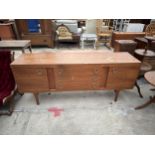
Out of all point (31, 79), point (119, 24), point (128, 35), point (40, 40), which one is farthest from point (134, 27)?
point (31, 79)

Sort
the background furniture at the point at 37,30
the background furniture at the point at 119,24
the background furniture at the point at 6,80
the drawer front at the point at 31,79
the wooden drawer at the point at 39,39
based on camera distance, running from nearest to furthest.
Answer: the drawer front at the point at 31,79 < the background furniture at the point at 6,80 < the background furniture at the point at 37,30 < the wooden drawer at the point at 39,39 < the background furniture at the point at 119,24

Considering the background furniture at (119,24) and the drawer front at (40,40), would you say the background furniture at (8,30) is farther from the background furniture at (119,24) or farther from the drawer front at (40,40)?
the background furniture at (119,24)

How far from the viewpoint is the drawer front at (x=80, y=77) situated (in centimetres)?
147

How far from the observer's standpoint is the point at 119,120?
1577 millimetres

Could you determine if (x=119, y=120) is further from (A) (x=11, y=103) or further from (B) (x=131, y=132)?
(A) (x=11, y=103)

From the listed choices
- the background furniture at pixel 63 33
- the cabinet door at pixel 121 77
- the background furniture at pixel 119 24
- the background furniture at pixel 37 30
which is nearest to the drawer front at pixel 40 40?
the background furniture at pixel 37 30

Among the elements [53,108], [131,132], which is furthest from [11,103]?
[131,132]

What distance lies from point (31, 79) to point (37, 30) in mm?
2896

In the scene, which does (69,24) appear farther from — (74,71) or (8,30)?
(74,71)

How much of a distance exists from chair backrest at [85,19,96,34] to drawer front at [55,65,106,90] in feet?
10.7

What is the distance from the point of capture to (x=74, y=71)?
1.48m

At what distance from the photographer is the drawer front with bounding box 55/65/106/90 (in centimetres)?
147

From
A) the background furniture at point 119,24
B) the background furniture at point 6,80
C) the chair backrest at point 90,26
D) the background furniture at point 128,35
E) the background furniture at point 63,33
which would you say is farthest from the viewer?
the background furniture at point 119,24
